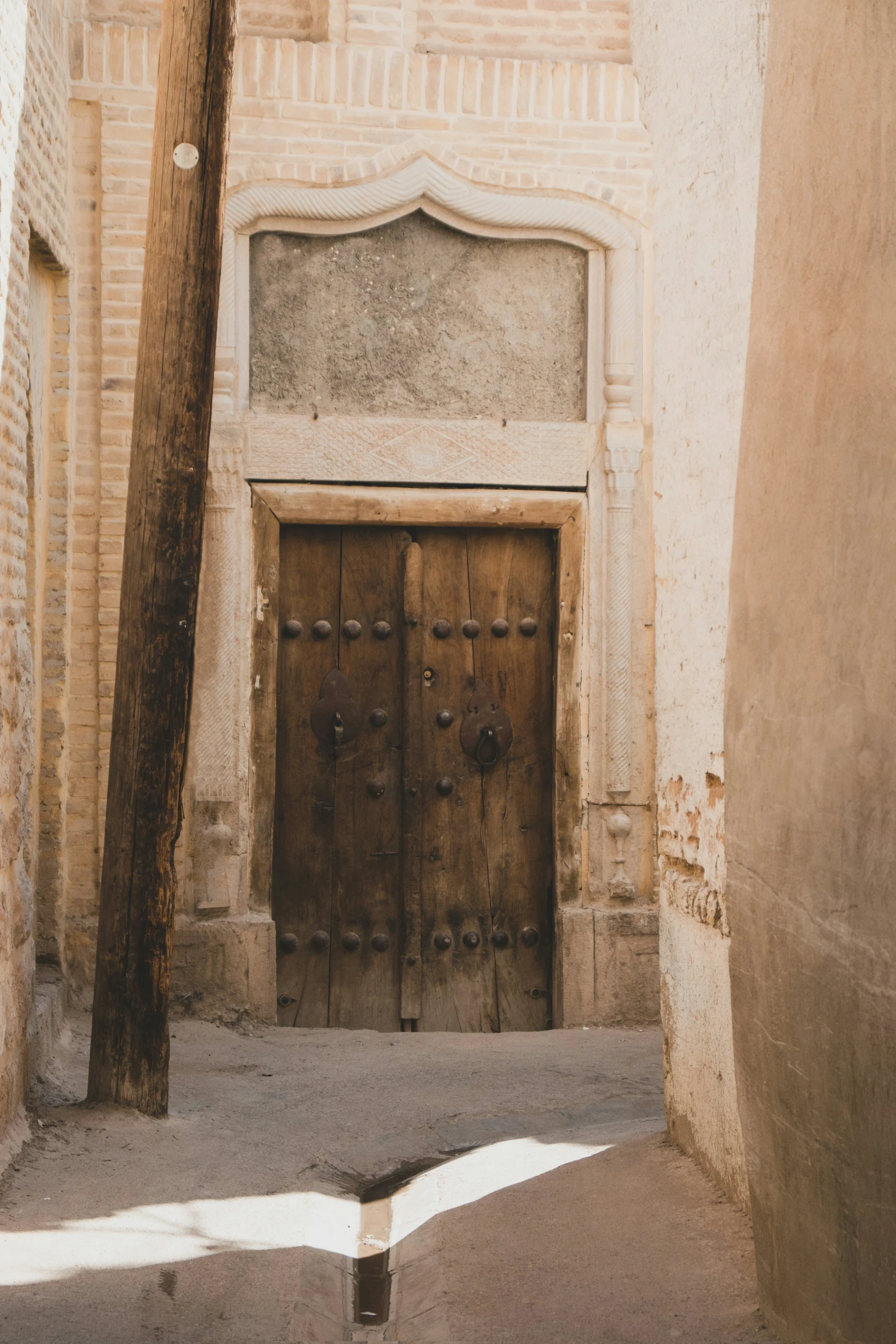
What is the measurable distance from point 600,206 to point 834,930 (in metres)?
4.47

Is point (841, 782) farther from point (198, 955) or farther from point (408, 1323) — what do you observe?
point (198, 955)

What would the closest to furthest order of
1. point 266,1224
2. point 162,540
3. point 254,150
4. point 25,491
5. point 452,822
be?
point 266,1224 → point 162,540 → point 25,491 → point 254,150 → point 452,822

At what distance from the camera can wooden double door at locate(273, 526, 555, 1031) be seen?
5723 millimetres

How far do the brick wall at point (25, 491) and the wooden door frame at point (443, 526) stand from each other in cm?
81

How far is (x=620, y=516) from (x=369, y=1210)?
3.23m

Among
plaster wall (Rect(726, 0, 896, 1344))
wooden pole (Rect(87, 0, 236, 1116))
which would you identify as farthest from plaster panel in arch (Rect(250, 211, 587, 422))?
plaster wall (Rect(726, 0, 896, 1344))

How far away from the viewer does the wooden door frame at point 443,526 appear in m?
5.57

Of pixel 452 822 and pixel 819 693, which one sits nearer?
pixel 819 693

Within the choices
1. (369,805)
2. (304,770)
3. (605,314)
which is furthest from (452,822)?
(605,314)

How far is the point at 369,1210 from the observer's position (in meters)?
3.44

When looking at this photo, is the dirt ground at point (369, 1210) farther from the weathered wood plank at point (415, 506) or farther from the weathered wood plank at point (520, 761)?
the weathered wood plank at point (415, 506)

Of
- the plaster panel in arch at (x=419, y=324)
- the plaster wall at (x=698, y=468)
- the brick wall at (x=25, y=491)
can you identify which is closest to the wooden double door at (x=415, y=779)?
the plaster panel in arch at (x=419, y=324)

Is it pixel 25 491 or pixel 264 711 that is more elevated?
pixel 25 491

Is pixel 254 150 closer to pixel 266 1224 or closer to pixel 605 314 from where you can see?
pixel 605 314
